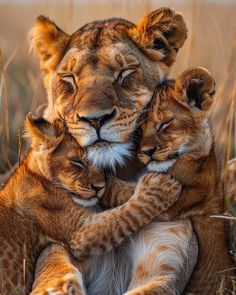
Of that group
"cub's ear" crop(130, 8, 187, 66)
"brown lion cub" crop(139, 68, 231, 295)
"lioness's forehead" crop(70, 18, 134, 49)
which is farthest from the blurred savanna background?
"cub's ear" crop(130, 8, 187, 66)

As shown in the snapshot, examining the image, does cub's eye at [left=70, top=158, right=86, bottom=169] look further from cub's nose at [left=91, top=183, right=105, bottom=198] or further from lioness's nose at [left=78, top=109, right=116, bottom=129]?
lioness's nose at [left=78, top=109, right=116, bottom=129]

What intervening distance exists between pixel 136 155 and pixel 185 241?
Result: 1.76ft

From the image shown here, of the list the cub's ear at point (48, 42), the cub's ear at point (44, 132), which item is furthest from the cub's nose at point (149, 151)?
the cub's ear at point (48, 42)

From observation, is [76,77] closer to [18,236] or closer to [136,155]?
[136,155]

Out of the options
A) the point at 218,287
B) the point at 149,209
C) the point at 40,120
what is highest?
the point at 40,120

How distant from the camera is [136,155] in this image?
16.4 ft

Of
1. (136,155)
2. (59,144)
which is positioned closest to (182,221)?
(136,155)

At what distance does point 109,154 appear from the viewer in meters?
4.82

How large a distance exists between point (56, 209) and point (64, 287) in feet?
1.77

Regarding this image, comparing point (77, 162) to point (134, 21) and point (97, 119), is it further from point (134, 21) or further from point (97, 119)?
point (134, 21)

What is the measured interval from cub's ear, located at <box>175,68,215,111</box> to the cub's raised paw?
3.88 ft

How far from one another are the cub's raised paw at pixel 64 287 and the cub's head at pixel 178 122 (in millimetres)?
779

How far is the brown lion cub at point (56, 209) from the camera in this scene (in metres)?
4.84

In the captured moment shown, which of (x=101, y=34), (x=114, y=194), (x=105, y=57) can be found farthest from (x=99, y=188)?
(x=101, y=34)
